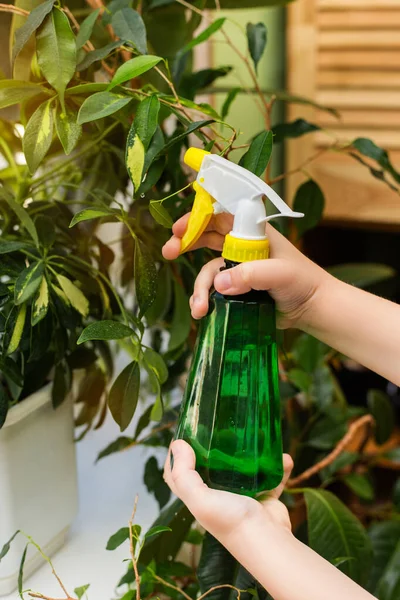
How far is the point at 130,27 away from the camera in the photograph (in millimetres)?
487

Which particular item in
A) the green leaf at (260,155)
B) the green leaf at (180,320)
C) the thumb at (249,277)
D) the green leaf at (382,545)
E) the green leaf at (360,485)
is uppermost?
the green leaf at (260,155)

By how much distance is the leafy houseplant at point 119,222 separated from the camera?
437 mm

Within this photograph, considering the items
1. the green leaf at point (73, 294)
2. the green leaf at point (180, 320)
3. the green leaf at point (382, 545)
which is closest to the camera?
the green leaf at point (73, 294)

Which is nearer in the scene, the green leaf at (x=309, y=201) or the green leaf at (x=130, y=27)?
the green leaf at (x=130, y=27)

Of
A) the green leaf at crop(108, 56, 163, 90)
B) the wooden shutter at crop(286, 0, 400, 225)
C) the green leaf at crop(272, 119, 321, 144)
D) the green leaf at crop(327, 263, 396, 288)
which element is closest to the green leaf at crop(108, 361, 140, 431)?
the green leaf at crop(108, 56, 163, 90)

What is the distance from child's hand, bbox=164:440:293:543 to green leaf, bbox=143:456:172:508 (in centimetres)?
23

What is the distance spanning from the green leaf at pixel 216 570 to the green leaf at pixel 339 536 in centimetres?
11

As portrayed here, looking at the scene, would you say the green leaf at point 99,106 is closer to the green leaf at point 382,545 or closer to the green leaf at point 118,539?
the green leaf at point 118,539

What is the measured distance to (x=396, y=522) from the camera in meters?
0.88

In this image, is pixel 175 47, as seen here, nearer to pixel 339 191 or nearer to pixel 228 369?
pixel 228 369

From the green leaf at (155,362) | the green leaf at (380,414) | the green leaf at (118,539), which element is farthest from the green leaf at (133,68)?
the green leaf at (380,414)

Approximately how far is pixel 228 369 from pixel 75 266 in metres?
0.19

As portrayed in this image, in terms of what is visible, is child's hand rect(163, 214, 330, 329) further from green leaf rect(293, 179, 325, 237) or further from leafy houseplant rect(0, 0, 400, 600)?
green leaf rect(293, 179, 325, 237)

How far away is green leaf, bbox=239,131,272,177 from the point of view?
0.45 m
